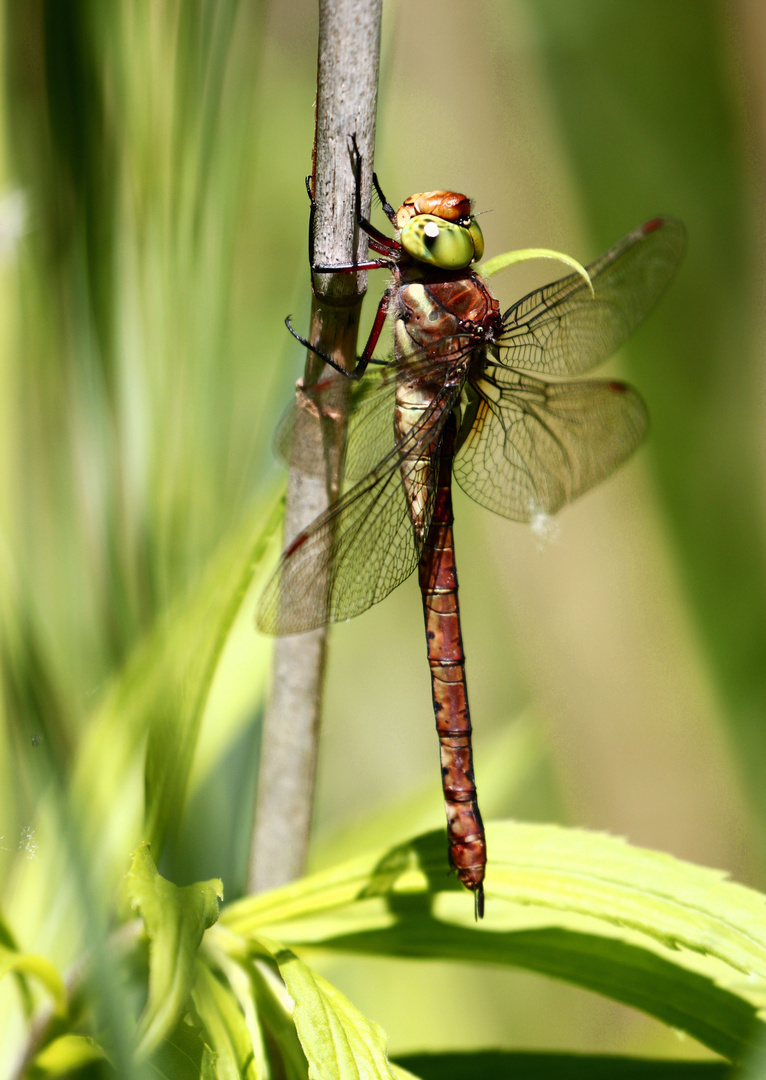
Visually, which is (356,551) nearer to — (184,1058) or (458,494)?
(184,1058)

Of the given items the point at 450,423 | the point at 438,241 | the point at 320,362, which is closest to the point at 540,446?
the point at 450,423

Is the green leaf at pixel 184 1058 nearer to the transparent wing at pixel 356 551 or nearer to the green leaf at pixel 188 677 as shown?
the green leaf at pixel 188 677

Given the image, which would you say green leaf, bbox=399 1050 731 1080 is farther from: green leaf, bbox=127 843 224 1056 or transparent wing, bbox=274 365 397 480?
transparent wing, bbox=274 365 397 480

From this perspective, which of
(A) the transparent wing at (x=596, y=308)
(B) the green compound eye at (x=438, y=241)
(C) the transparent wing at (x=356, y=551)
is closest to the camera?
(C) the transparent wing at (x=356, y=551)

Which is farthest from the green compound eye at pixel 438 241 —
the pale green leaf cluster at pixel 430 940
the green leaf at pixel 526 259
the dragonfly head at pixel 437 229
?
the pale green leaf cluster at pixel 430 940

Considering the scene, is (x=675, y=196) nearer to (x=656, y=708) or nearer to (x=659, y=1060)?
(x=656, y=708)

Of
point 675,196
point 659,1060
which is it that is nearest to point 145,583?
point 659,1060
